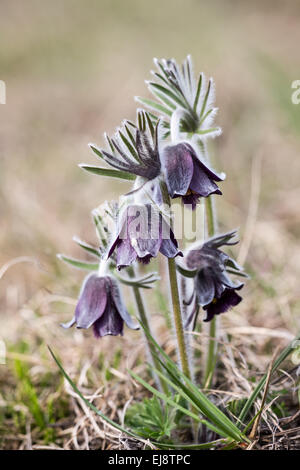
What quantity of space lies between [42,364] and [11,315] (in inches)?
29.8

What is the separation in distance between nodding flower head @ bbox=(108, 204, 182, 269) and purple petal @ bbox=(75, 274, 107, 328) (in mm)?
257

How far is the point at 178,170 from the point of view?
1261 mm

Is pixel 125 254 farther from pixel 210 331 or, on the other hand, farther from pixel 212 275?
pixel 210 331

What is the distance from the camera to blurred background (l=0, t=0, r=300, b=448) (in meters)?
2.18

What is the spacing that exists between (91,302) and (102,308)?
1.5 inches

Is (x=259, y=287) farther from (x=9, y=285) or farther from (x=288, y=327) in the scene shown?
(x=9, y=285)

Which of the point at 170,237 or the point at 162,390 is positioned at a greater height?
the point at 170,237

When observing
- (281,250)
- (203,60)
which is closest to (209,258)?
(281,250)

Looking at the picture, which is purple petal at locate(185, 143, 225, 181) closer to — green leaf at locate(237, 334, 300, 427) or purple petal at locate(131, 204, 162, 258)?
A: purple petal at locate(131, 204, 162, 258)

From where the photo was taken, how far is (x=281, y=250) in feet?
9.20

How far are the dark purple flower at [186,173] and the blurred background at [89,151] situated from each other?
865mm

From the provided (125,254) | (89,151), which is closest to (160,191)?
(125,254)

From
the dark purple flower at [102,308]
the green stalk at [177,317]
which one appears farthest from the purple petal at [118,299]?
the green stalk at [177,317]

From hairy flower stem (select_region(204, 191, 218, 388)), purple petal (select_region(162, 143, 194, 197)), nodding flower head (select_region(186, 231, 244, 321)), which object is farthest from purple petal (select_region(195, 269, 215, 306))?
purple petal (select_region(162, 143, 194, 197))
